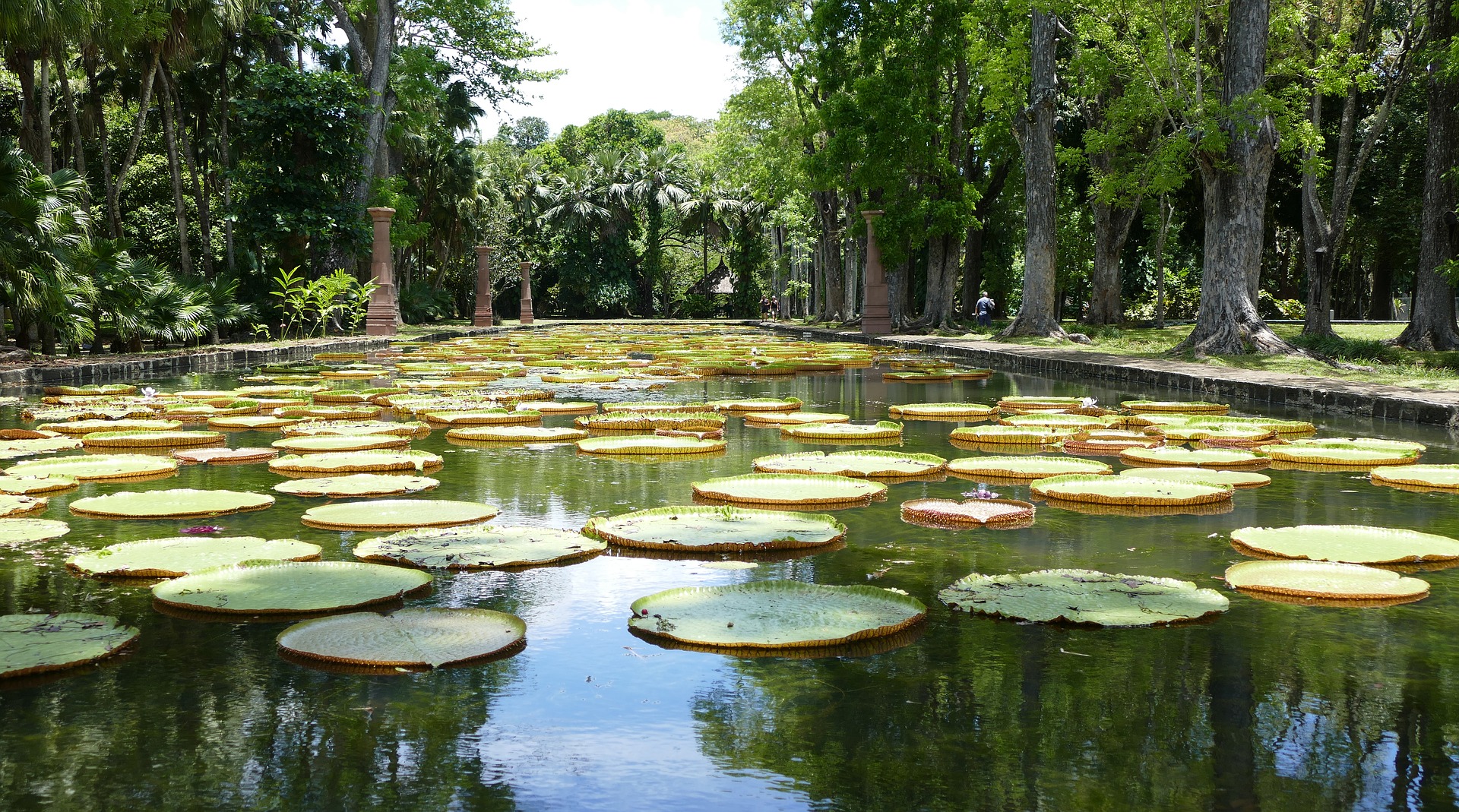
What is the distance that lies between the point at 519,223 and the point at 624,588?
139ft

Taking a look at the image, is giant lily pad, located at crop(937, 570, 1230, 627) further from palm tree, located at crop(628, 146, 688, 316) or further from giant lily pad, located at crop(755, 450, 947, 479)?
palm tree, located at crop(628, 146, 688, 316)

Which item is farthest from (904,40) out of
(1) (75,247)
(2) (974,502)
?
(2) (974,502)

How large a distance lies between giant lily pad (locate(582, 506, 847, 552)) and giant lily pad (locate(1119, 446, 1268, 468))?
212 centimetres

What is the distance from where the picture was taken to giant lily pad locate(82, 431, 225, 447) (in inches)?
243

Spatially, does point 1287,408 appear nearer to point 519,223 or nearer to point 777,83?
point 777,83

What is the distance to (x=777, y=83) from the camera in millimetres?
30844

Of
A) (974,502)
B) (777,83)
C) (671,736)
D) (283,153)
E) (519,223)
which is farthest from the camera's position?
(519,223)

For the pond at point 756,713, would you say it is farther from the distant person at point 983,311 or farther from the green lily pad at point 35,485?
the distant person at point 983,311

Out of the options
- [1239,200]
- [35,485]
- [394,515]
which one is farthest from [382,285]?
[394,515]

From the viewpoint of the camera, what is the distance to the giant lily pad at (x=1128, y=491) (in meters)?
4.57

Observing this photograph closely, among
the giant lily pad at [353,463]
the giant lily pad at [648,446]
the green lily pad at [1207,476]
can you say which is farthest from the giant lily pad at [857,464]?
the giant lily pad at [353,463]

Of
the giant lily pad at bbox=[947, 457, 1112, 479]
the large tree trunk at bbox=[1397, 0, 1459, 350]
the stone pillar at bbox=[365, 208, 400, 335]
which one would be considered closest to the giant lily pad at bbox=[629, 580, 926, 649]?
the giant lily pad at bbox=[947, 457, 1112, 479]

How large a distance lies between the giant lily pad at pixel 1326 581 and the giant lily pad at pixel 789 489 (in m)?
1.55

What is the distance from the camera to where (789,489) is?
4734 millimetres
